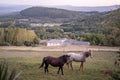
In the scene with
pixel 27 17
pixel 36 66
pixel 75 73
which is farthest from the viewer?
pixel 27 17

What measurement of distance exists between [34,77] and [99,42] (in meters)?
17.2

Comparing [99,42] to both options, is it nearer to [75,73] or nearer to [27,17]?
[75,73]

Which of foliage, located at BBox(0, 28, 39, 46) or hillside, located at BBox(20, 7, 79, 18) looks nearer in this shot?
foliage, located at BBox(0, 28, 39, 46)

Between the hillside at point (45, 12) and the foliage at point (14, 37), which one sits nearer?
the foliage at point (14, 37)

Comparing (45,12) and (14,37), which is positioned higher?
(45,12)

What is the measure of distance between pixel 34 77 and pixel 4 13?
58.7 m

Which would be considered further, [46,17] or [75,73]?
[46,17]

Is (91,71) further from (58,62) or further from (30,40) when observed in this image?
(30,40)

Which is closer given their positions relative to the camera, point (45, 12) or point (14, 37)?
point (14, 37)

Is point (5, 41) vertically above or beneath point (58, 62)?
beneath

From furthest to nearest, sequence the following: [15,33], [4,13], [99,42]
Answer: [4,13] → [15,33] → [99,42]

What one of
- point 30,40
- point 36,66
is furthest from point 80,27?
point 36,66

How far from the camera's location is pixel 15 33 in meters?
29.5

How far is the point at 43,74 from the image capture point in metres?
11.6
